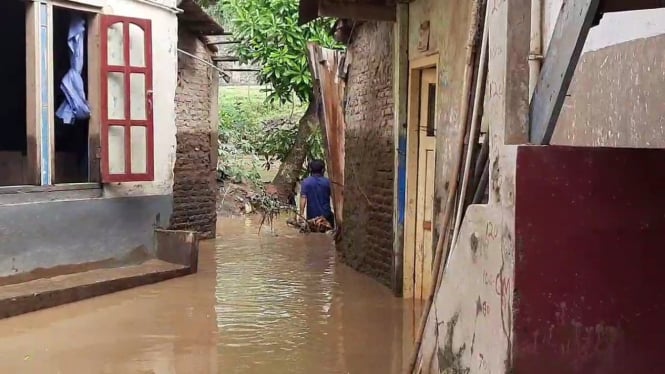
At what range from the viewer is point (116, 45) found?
8.38 meters

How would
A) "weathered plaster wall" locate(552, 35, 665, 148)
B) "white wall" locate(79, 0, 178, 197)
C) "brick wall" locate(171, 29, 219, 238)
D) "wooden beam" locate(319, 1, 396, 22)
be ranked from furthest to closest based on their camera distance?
"brick wall" locate(171, 29, 219, 238), "white wall" locate(79, 0, 178, 197), "wooden beam" locate(319, 1, 396, 22), "weathered plaster wall" locate(552, 35, 665, 148)

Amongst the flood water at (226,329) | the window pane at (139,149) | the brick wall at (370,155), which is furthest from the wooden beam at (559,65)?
the window pane at (139,149)

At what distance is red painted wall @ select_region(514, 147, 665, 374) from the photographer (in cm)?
290

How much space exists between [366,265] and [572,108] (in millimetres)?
5277

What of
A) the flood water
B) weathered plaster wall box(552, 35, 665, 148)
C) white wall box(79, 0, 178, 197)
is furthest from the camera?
white wall box(79, 0, 178, 197)

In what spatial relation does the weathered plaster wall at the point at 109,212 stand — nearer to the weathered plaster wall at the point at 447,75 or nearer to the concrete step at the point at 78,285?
the concrete step at the point at 78,285

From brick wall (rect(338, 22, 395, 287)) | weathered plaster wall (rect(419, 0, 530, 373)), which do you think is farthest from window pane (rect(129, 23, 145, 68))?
weathered plaster wall (rect(419, 0, 530, 373))

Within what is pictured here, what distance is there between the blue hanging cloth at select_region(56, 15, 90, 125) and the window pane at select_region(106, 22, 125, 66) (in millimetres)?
344

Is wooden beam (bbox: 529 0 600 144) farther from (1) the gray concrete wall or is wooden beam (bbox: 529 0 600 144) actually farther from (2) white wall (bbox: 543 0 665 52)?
(1) the gray concrete wall

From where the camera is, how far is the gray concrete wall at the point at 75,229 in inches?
294

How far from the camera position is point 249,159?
19.8 meters

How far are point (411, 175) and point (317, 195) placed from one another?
567 centimetres

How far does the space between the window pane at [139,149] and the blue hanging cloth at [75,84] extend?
21.4 inches

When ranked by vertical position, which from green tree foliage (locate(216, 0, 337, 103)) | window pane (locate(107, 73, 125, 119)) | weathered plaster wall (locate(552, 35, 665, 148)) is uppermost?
green tree foliage (locate(216, 0, 337, 103))
